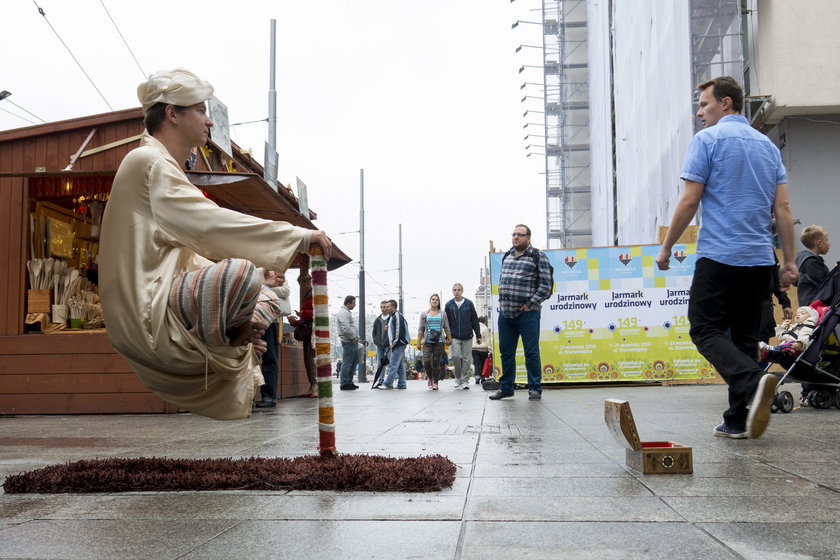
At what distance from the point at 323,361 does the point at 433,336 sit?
12.2 m

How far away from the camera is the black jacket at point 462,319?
1491cm

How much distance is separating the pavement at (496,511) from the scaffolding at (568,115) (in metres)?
40.0

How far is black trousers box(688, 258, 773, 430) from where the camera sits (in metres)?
4.44

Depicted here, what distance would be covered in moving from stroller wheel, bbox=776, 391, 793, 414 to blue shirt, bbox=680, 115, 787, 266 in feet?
7.91

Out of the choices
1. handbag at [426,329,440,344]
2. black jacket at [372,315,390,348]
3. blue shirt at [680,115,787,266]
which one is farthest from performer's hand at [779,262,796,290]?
black jacket at [372,315,390,348]

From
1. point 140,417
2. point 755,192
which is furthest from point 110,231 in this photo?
point 140,417

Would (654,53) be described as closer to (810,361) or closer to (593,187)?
(810,361)

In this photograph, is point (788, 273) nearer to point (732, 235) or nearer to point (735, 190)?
point (732, 235)

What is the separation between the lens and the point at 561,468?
138 inches

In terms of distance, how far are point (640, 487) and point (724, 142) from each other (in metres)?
2.47

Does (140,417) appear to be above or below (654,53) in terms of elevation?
below

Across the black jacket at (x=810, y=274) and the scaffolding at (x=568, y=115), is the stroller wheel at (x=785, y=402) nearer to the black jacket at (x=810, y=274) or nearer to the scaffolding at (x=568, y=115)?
the black jacket at (x=810, y=274)

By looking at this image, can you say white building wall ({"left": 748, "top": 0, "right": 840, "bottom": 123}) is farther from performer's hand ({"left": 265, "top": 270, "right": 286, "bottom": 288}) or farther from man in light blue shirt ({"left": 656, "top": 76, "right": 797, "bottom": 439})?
performer's hand ({"left": 265, "top": 270, "right": 286, "bottom": 288})

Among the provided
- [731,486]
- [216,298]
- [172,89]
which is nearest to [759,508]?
[731,486]
